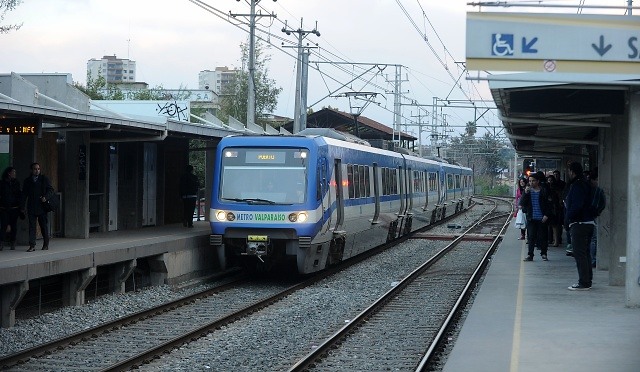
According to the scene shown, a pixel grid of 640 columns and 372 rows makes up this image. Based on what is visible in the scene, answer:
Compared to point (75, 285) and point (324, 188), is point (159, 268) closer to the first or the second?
point (75, 285)

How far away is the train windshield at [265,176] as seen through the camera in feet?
57.6

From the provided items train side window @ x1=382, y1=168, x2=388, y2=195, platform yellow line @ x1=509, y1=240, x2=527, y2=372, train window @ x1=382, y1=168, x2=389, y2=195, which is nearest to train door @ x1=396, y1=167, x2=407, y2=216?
train window @ x1=382, y1=168, x2=389, y2=195

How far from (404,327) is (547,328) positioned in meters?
2.51

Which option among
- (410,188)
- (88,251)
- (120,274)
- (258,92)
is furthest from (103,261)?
(258,92)

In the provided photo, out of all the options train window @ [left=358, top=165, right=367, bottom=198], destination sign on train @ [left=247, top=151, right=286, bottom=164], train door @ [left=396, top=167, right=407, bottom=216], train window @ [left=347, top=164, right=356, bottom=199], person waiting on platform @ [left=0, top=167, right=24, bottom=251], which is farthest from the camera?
train door @ [left=396, top=167, right=407, bottom=216]

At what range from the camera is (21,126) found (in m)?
15.6

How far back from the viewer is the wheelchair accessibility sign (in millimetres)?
11094

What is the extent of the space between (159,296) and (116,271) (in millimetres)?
847

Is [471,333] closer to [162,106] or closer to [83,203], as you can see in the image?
[83,203]

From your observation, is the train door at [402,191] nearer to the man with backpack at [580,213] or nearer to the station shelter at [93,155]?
the station shelter at [93,155]

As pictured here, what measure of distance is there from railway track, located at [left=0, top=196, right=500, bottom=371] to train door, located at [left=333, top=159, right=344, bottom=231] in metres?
3.06

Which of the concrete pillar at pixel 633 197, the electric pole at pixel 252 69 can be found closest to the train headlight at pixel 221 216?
the concrete pillar at pixel 633 197

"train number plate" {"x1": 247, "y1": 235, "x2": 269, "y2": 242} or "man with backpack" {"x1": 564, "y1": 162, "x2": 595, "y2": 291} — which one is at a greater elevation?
"man with backpack" {"x1": 564, "y1": 162, "x2": 595, "y2": 291}

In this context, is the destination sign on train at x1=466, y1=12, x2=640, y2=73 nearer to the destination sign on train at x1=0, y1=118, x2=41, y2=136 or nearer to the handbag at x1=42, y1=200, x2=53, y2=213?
the destination sign on train at x1=0, y1=118, x2=41, y2=136
